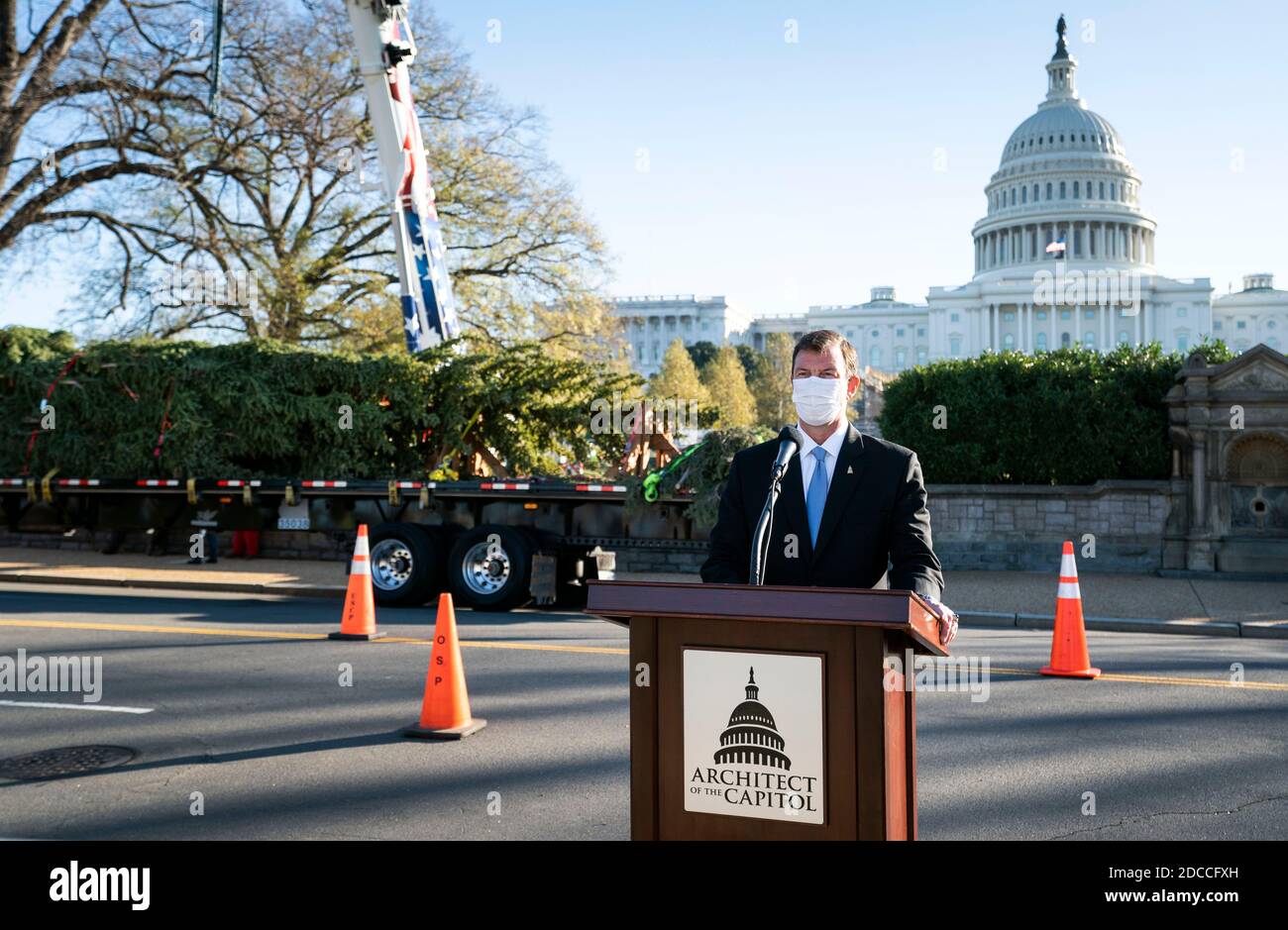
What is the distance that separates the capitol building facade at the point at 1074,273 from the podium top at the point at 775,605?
112 metres

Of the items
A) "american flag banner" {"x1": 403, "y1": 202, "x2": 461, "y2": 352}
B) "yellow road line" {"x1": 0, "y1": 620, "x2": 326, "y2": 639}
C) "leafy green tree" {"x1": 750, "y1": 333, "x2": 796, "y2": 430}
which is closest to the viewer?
"yellow road line" {"x1": 0, "y1": 620, "x2": 326, "y2": 639}

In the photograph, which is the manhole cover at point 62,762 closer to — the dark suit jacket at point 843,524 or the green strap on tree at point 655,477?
the dark suit jacket at point 843,524

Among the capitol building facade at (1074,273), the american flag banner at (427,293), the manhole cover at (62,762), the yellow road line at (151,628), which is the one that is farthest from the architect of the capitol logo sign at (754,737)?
the capitol building facade at (1074,273)

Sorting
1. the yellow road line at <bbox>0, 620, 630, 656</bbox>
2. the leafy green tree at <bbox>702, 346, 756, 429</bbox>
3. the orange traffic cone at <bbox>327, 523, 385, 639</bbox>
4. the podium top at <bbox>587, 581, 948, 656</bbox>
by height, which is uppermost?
the leafy green tree at <bbox>702, 346, 756, 429</bbox>

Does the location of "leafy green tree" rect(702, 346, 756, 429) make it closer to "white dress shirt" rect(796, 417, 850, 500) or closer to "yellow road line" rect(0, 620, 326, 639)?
"yellow road line" rect(0, 620, 326, 639)

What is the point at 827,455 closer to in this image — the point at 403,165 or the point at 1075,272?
the point at 403,165

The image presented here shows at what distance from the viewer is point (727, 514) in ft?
12.2

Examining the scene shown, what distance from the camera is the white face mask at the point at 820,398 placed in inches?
145

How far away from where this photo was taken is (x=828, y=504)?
3.64 m

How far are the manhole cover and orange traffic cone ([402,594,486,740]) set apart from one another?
163 cm

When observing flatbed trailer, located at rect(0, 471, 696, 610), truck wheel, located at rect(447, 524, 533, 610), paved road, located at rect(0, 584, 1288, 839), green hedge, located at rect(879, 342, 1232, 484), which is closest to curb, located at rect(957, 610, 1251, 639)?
paved road, located at rect(0, 584, 1288, 839)

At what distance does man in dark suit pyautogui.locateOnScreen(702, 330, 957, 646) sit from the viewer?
11.8 ft

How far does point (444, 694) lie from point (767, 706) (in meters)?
4.29
